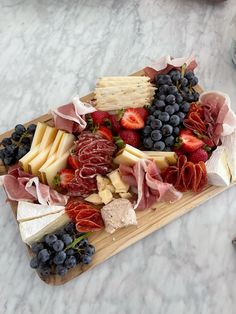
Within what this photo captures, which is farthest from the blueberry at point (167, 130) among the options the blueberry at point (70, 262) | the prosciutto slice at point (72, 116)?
the blueberry at point (70, 262)

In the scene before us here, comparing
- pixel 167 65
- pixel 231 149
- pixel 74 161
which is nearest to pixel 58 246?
pixel 74 161

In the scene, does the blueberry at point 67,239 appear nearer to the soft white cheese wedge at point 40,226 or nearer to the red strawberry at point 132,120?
the soft white cheese wedge at point 40,226

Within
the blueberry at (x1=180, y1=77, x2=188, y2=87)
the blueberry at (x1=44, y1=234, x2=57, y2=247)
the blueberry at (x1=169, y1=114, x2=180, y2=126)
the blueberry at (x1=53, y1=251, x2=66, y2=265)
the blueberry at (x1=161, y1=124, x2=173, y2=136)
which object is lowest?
the blueberry at (x1=53, y1=251, x2=66, y2=265)

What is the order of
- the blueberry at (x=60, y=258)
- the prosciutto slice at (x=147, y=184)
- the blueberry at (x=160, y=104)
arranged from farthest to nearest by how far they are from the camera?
1. the blueberry at (x=160, y=104)
2. the prosciutto slice at (x=147, y=184)
3. the blueberry at (x=60, y=258)

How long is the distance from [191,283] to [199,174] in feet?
1.00

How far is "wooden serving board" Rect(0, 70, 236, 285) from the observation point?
51.3 inches

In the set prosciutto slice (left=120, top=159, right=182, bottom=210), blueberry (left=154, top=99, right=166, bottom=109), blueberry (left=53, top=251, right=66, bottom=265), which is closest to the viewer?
blueberry (left=53, top=251, right=66, bottom=265)

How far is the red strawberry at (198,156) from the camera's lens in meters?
1.41

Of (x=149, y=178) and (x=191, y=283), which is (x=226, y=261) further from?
(x=149, y=178)

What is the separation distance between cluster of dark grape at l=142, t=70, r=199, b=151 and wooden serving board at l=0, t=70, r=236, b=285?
0.17 m

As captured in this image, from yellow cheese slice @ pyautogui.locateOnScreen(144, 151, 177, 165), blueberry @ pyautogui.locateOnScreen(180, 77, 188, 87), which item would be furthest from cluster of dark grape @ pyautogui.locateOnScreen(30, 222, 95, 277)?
blueberry @ pyautogui.locateOnScreen(180, 77, 188, 87)

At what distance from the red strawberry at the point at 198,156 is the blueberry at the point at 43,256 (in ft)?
1.64

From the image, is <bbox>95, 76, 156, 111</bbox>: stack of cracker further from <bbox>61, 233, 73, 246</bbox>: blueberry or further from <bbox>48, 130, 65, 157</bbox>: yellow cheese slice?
<bbox>61, 233, 73, 246</bbox>: blueberry

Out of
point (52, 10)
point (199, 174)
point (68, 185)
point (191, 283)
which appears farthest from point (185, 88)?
point (52, 10)
